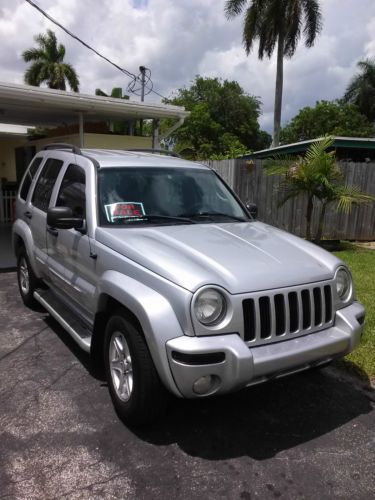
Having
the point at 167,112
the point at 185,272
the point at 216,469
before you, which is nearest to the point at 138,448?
the point at 216,469

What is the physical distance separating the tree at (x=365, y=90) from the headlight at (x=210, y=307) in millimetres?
44486

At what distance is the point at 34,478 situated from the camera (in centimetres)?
256

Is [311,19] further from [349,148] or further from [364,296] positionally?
[364,296]

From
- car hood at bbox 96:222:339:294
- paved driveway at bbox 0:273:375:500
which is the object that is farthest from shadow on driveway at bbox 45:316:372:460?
car hood at bbox 96:222:339:294

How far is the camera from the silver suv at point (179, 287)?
2588mm

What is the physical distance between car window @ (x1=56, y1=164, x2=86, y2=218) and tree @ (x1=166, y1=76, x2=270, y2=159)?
3614cm

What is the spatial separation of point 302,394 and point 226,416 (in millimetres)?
777

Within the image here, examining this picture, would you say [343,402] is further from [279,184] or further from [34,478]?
[279,184]

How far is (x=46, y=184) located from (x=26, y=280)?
1.41 meters

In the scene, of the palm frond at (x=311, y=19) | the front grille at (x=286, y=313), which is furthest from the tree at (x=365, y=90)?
the front grille at (x=286, y=313)

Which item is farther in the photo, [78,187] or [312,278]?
[78,187]

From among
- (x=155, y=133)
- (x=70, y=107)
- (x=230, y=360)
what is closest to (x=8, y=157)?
(x=155, y=133)

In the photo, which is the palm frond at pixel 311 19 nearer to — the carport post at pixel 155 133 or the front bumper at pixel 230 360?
the carport post at pixel 155 133

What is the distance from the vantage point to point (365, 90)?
41281 millimetres
